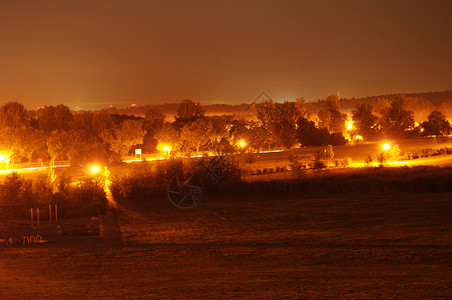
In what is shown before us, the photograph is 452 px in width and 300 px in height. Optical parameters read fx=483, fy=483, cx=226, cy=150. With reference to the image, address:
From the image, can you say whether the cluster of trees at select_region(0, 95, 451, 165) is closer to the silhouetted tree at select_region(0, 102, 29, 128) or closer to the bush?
the silhouetted tree at select_region(0, 102, 29, 128)

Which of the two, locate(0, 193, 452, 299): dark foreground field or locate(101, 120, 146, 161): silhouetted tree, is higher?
locate(101, 120, 146, 161): silhouetted tree

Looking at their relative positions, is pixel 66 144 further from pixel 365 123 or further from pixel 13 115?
pixel 365 123

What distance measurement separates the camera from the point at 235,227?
16516mm

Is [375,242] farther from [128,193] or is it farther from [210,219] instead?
[128,193]

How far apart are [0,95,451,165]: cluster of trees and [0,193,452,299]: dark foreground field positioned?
972 inches

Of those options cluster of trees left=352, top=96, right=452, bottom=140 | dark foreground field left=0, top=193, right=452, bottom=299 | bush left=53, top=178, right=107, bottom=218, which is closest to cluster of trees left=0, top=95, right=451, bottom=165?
cluster of trees left=352, top=96, right=452, bottom=140

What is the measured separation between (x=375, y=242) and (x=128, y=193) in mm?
14932

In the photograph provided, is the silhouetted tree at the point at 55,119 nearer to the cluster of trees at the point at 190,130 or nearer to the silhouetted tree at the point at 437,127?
the cluster of trees at the point at 190,130

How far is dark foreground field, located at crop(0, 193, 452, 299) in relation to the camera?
30.0ft

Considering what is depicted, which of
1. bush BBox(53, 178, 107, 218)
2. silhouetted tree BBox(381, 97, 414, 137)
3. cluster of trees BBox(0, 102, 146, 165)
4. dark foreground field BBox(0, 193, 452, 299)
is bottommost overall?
dark foreground field BBox(0, 193, 452, 299)

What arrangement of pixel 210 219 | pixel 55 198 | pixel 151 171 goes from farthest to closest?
pixel 151 171
pixel 55 198
pixel 210 219

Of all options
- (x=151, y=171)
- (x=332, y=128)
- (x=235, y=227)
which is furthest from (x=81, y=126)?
(x=235, y=227)

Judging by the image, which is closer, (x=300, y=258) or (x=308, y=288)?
(x=308, y=288)

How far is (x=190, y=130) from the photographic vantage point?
57.0 meters
